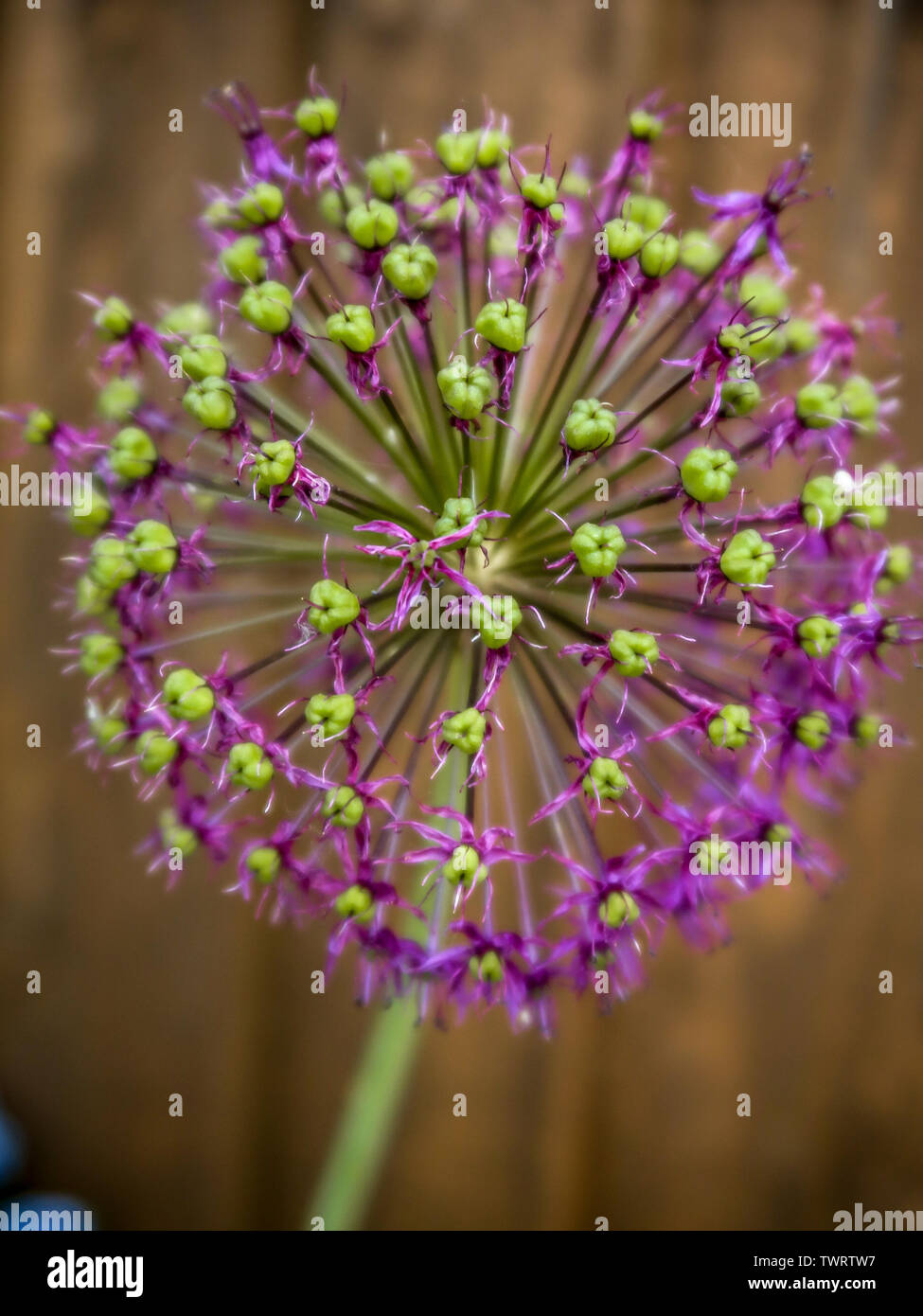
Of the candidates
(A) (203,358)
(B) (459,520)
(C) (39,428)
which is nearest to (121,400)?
(C) (39,428)

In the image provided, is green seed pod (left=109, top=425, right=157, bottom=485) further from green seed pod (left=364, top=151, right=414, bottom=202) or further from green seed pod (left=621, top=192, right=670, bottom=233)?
green seed pod (left=621, top=192, right=670, bottom=233)

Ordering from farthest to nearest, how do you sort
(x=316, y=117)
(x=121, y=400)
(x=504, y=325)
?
(x=121, y=400)
(x=316, y=117)
(x=504, y=325)

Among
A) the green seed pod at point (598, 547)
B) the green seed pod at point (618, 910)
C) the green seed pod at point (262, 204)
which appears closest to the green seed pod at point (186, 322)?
the green seed pod at point (262, 204)

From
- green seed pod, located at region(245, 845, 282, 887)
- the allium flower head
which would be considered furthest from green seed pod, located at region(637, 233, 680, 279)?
green seed pod, located at region(245, 845, 282, 887)

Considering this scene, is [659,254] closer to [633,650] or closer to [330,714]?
[633,650]

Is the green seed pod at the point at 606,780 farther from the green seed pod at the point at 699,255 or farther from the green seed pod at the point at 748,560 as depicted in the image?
the green seed pod at the point at 699,255
